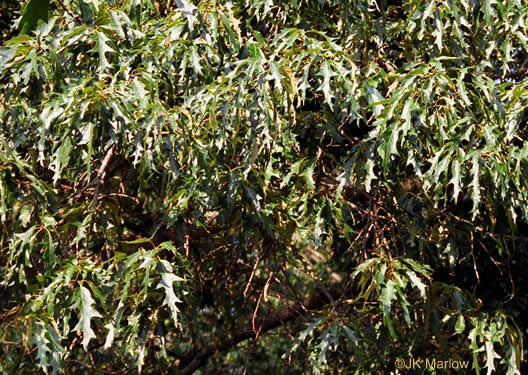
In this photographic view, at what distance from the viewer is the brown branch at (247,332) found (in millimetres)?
4105

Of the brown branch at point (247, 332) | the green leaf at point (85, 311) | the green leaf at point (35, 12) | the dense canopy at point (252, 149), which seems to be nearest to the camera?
the green leaf at point (35, 12)

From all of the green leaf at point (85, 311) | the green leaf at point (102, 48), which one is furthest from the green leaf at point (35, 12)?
the green leaf at point (102, 48)

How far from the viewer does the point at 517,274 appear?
162 inches

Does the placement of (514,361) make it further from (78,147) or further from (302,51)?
(78,147)

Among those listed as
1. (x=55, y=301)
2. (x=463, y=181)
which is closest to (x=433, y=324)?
(x=463, y=181)

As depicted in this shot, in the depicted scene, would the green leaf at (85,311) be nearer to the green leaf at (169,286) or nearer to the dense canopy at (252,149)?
the dense canopy at (252,149)

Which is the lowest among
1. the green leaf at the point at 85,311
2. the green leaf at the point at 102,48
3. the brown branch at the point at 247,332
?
the brown branch at the point at 247,332

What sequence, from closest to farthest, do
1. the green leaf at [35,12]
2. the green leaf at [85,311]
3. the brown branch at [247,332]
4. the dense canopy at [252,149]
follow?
the green leaf at [35,12], the green leaf at [85,311], the dense canopy at [252,149], the brown branch at [247,332]

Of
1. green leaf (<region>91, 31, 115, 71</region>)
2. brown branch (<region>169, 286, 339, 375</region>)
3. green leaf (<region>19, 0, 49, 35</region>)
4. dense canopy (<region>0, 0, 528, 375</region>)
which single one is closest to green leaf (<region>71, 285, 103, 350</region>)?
dense canopy (<region>0, 0, 528, 375</region>)

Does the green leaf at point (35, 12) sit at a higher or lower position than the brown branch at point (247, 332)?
higher

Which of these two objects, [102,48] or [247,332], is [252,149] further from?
[247,332]

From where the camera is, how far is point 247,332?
414 cm

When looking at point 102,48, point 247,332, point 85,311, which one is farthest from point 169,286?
point 247,332

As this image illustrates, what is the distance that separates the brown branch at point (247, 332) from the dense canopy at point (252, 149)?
0.63 meters
